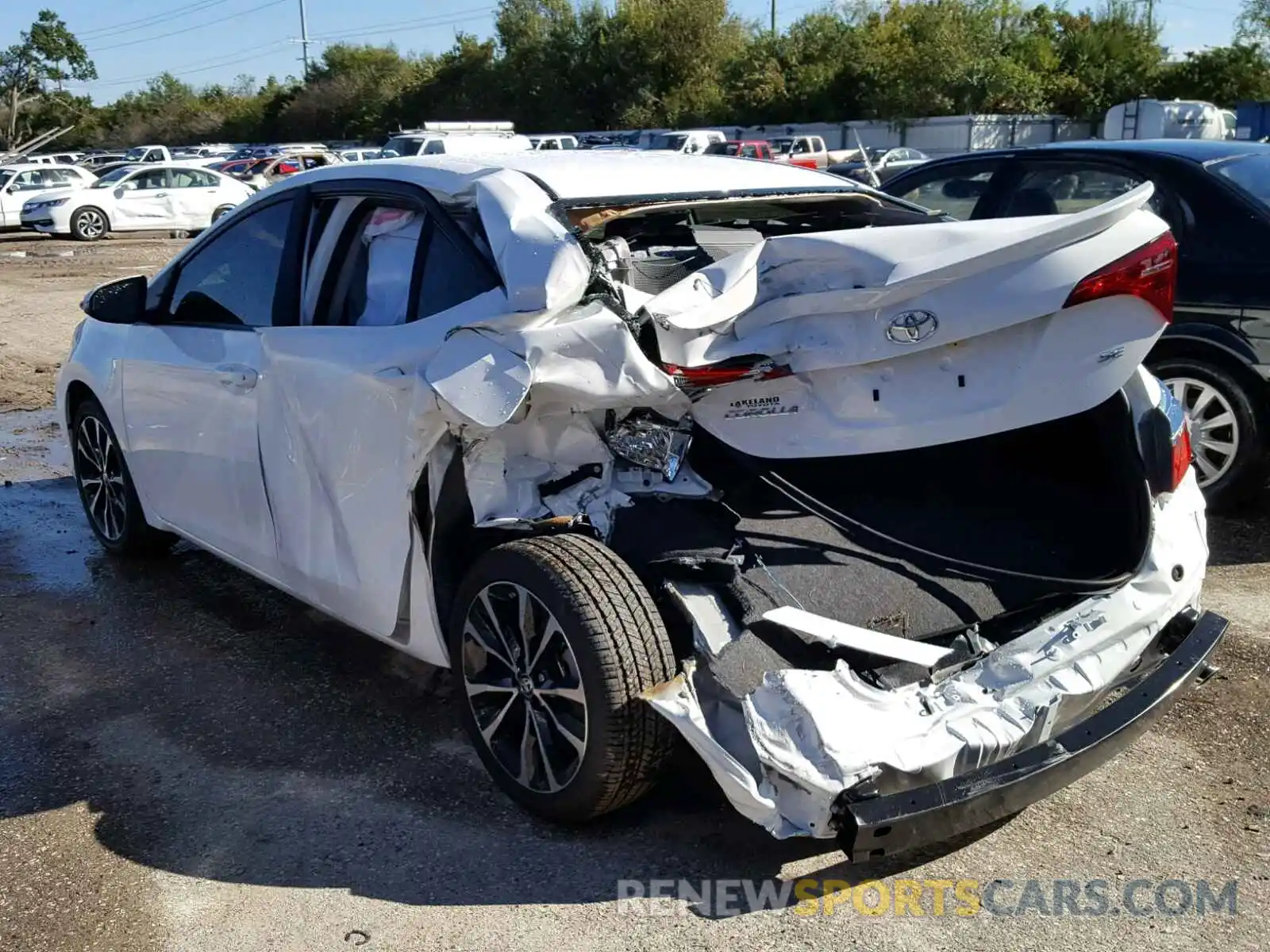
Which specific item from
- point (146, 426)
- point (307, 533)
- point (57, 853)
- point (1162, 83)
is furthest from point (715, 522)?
point (1162, 83)

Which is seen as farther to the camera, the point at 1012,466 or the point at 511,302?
the point at 1012,466

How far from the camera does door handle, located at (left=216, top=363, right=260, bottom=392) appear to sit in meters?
4.22

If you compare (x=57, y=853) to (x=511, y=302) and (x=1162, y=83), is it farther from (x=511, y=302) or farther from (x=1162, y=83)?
(x=1162, y=83)

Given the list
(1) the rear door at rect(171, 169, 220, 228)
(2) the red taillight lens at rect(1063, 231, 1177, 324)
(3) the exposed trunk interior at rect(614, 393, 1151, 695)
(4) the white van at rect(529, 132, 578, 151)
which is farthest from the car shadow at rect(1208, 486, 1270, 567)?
(4) the white van at rect(529, 132, 578, 151)

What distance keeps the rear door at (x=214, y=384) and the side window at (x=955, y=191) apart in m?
3.77

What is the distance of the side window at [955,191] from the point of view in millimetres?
6855

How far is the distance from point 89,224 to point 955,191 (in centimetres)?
2356

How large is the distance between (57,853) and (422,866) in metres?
1.03

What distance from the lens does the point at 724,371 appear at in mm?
3260

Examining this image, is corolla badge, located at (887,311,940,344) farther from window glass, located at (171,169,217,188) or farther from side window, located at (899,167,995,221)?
window glass, located at (171,169,217,188)

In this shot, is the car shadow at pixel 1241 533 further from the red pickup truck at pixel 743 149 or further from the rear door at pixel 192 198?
the red pickup truck at pixel 743 149

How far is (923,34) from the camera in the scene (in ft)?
169

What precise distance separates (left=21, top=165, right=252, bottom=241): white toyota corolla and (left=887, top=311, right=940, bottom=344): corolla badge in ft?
82.8

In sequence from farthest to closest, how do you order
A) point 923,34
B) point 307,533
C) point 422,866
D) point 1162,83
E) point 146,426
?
point 923,34 < point 1162,83 < point 146,426 < point 307,533 < point 422,866
